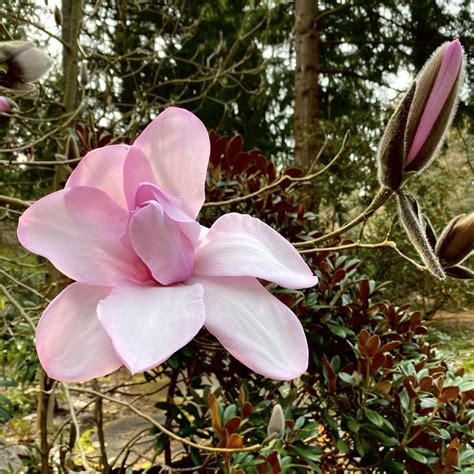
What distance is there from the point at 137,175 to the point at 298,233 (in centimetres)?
93

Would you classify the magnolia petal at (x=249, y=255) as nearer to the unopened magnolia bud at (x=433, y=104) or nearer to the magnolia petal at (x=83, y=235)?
the magnolia petal at (x=83, y=235)

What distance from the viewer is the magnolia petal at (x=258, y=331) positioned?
222mm

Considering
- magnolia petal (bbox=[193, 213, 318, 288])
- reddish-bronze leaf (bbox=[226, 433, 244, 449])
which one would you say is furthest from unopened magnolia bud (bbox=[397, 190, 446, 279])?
reddish-bronze leaf (bbox=[226, 433, 244, 449])

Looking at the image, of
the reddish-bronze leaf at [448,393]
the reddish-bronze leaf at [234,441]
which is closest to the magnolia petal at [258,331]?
the reddish-bronze leaf at [234,441]

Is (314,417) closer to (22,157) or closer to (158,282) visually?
(158,282)

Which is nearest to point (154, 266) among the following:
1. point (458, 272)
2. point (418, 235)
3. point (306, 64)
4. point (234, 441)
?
point (418, 235)

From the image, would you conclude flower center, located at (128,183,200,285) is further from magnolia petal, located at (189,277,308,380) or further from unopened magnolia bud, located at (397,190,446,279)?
unopened magnolia bud, located at (397,190,446,279)

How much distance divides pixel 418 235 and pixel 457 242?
99 mm

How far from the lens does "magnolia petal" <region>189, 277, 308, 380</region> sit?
0.22m

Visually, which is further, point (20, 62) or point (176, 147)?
point (20, 62)

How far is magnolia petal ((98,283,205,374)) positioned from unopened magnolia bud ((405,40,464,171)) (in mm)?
197

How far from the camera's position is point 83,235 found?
26cm

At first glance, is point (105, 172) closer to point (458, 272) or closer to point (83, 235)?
point (83, 235)

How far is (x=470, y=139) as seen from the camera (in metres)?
5.25
